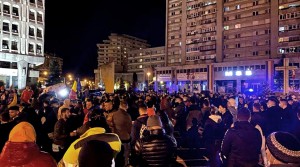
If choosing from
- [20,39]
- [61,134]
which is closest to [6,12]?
[20,39]

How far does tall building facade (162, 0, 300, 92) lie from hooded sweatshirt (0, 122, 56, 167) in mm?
64904

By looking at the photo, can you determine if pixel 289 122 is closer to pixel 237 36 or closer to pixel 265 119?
pixel 265 119

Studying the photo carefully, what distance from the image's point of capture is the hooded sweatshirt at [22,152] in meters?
3.02

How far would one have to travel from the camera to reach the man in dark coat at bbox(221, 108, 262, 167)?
5031 millimetres

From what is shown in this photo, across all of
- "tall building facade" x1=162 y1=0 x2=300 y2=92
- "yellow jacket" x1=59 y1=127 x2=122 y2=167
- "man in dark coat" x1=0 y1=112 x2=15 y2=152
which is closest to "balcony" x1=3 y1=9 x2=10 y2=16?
"tall building facade" x1=162 y1=0 x2=300 y2=92

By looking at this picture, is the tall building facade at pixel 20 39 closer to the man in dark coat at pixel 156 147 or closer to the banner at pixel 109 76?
the banner at pixel 109 76

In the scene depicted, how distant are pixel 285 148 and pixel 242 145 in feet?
7.57

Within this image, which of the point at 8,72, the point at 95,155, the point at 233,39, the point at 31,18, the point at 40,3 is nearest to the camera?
the point at 95,155

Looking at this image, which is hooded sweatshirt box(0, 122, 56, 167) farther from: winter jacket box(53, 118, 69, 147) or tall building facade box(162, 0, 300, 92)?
tall building facade box(162, 0, 300, 92)

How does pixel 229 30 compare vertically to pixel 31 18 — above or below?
above

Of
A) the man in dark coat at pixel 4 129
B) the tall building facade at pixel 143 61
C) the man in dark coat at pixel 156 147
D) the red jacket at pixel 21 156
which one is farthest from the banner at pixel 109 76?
the tall building facade at pixel 143 61

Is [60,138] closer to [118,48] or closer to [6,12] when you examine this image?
[6,12]

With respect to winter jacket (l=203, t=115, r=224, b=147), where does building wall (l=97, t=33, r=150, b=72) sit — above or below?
above

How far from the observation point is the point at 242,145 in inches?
198
